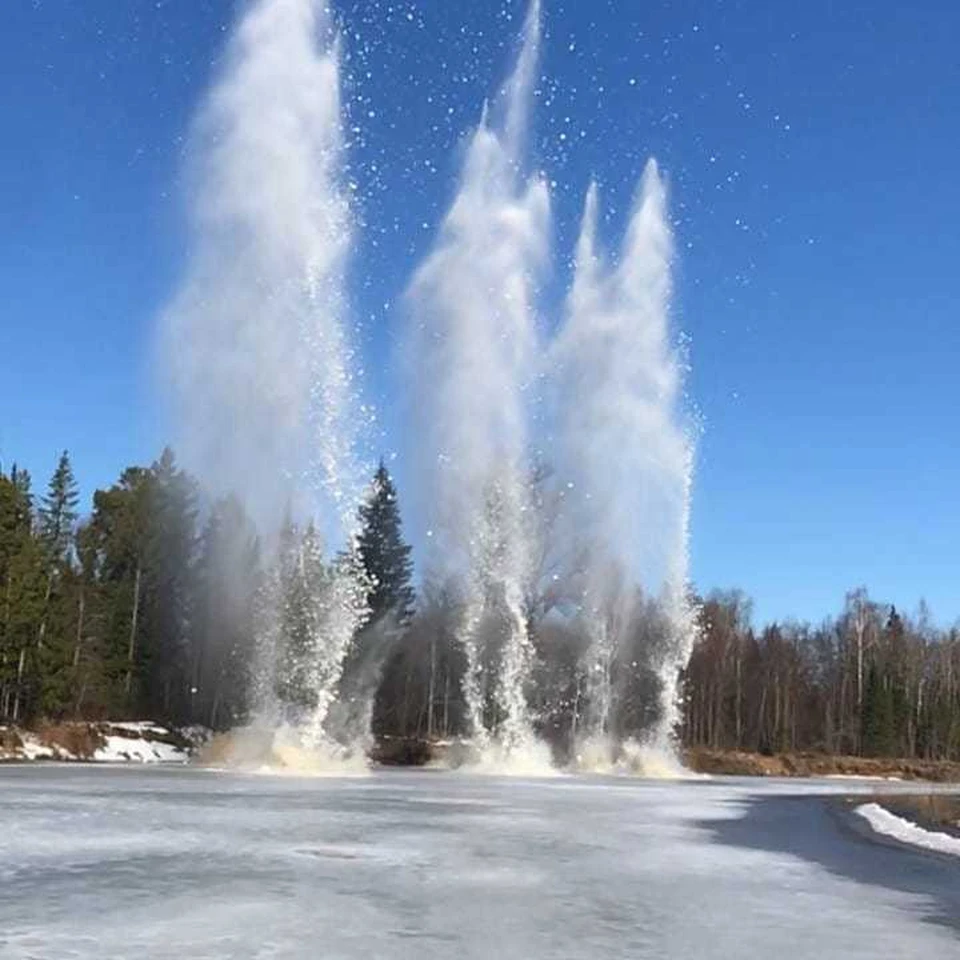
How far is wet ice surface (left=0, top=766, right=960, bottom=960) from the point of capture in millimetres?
10008

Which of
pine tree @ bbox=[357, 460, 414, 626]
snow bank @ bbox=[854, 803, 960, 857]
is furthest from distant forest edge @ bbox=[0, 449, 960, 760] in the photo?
snow bank @ bbox=[854, 803, 960, 857]

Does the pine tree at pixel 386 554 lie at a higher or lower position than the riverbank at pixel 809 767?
higher

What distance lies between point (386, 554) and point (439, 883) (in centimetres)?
6427

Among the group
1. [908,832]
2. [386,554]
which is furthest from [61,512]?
[908,832]

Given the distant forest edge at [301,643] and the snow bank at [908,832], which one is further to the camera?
the distant forest edge at [301,643]

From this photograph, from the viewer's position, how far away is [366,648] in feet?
222

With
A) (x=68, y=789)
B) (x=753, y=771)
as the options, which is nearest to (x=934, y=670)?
(x=753, y=771)

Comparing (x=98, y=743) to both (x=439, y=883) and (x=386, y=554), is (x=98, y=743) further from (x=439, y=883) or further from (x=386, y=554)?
(x=439, y=883)

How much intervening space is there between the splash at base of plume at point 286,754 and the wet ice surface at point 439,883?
18.9 meters

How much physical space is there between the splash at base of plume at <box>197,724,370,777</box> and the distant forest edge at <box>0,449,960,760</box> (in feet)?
5.39

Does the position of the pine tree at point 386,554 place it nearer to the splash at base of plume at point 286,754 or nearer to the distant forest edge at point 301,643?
the distant forest edge at point 301,643

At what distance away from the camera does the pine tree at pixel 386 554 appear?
250 feet

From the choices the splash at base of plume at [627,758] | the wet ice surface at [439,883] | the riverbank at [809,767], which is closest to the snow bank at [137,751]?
the splash at base of plume at [627,758]

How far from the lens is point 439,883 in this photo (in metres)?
13.5
